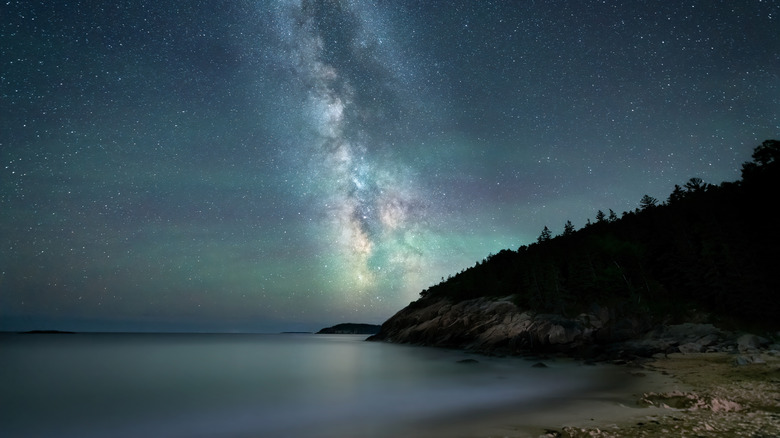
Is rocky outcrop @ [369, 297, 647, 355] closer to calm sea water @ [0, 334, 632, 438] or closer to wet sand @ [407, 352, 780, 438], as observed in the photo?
calm sea water @ [0, 334, 632, 438]

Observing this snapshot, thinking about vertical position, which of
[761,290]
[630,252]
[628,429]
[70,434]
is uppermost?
[630,252]

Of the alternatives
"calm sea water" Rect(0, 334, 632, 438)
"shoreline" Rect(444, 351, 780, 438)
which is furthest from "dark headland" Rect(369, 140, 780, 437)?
"calm sea water" Rect(0, 334, 632, 438)

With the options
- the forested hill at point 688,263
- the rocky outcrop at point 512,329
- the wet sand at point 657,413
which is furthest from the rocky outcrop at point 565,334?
the wet sand at point 657,413

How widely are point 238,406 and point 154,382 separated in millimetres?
17394

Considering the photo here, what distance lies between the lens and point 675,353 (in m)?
36.9

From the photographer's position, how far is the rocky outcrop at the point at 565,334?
126 ft

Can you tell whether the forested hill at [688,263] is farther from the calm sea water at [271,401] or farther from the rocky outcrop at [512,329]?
the calm sea water at [271,401]

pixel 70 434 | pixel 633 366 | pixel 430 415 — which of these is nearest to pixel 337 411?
pixel 430 415

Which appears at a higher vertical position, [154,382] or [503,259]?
[503,259]

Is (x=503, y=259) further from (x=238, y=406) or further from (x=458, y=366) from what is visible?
(x=238, y=406)

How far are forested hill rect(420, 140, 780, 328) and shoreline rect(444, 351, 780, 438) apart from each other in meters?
27.8

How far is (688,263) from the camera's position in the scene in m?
52.2

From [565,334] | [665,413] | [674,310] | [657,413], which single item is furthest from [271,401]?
[674,310]

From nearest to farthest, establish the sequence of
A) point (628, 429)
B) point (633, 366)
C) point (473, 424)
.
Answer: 1. point (628, 429)
2. point (473, 424)
3. point (633, 366)
